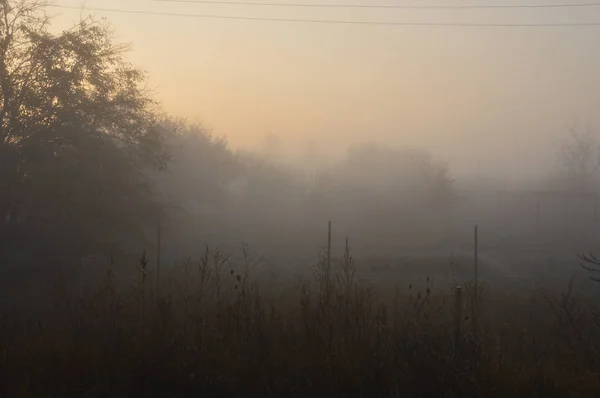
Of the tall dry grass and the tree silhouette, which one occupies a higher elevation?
the tree silhouette

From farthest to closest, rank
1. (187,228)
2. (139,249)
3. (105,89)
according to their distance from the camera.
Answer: (187,228) → (139,249) → (105,89)

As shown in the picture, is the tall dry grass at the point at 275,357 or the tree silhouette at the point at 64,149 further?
the tree silhouette at the point at 64,149

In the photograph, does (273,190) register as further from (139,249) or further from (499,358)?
(499,358)

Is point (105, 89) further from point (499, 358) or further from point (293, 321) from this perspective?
point (499, 358)

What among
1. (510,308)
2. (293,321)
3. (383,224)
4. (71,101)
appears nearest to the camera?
(293,321)

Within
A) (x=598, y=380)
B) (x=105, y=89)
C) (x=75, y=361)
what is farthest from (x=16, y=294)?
(x=598, y=380)

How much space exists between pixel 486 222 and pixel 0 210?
4700cm

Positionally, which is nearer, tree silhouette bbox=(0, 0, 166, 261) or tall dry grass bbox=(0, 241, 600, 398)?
tall dry grass bbox=(0, 241, 600, 398)

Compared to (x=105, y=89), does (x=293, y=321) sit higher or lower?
lower

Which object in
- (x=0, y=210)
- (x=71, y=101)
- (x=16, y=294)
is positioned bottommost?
(x=16, y=294)

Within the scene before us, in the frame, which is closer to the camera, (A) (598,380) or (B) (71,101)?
(A) (598,380)

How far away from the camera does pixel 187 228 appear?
118 ft

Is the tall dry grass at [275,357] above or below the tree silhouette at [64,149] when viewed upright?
below

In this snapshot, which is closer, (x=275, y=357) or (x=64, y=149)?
(x=275, y=357)
